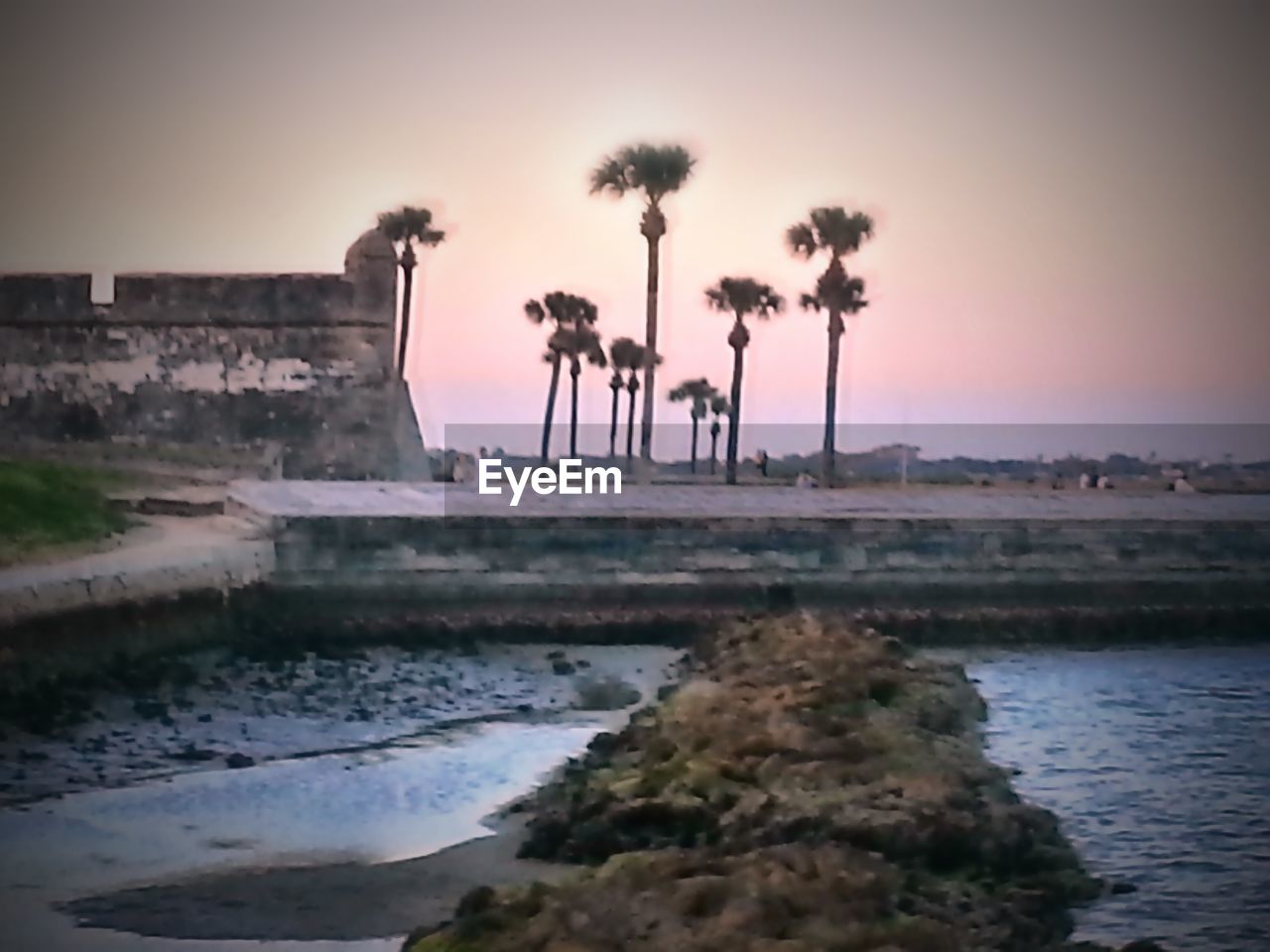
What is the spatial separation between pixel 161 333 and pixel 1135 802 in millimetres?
3020

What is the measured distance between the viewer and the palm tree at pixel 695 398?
14.0 feet

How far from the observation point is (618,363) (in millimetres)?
4293

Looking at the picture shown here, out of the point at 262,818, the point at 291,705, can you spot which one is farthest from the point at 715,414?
the point at 262,818

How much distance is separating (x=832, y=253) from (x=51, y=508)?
7.69ft

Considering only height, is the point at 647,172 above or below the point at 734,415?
above

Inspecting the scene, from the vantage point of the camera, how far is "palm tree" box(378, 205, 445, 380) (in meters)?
4.34

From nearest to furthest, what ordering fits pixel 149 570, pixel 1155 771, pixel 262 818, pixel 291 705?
pixel 262 818, pixel 1155 771, pixel 291 705, pixel 149 570

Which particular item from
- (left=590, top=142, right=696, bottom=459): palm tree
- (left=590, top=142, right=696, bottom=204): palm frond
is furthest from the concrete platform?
(left=590, top=142, right=696, bottom=204): palm frond

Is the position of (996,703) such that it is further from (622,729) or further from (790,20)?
(790,20)

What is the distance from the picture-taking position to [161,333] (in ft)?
14.6

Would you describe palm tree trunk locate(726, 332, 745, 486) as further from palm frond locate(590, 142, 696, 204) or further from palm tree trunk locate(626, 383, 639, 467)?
palm frond locate(590, 142, 696, 204)

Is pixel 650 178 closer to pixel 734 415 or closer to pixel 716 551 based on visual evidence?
pixel 734 415

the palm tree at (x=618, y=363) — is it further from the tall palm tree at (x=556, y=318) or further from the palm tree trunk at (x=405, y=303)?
the palm tree trunk at (x=405, y=303)

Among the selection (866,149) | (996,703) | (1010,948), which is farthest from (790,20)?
(1010,948)
